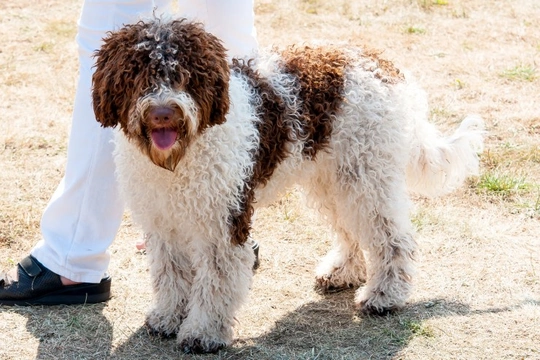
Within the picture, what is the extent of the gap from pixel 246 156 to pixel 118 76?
0.65 meters

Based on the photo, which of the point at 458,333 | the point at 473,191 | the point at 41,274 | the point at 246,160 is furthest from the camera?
the point at 473,191

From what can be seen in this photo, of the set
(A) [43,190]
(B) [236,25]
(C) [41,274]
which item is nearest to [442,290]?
(B) [236,25]

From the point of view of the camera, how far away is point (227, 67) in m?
3.48

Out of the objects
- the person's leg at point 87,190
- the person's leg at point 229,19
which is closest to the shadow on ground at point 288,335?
the person's leg at point 87,190

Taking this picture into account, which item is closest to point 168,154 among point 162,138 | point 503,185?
point 162,138

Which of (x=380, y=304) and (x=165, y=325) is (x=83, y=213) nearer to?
(x=165, y=325)

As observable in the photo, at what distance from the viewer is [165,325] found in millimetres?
3934

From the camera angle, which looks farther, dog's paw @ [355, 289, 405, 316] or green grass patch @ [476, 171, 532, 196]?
green grass patch @ [476, 171, 532, 196]

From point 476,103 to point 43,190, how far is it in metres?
3.30

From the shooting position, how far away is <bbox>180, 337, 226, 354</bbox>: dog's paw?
379 centimetres

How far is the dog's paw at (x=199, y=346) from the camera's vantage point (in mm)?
3785

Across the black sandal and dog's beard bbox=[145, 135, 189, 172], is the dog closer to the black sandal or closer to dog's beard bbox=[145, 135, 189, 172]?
dog's beard bbox=[145, 135, 189, 172]

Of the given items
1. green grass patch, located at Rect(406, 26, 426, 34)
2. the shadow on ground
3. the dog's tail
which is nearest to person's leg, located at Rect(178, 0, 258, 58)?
the dog's tail

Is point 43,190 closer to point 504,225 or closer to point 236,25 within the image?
point 236,25
